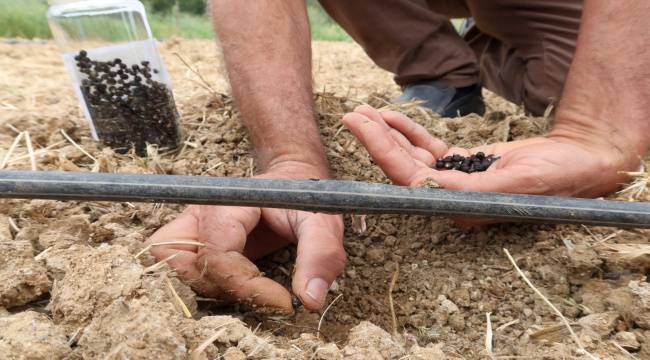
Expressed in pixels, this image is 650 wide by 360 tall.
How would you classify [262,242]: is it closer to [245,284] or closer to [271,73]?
A: [245,284]

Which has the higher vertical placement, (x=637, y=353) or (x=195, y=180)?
(x=195, y=180)

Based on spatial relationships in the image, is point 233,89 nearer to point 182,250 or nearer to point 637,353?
point 182,250

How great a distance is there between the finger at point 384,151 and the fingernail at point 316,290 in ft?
1.31

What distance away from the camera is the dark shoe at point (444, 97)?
227cm

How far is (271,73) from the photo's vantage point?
1.57 meters

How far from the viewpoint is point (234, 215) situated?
110 cm

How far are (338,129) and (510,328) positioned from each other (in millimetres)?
869

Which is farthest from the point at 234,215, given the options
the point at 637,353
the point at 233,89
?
the point at 637,353

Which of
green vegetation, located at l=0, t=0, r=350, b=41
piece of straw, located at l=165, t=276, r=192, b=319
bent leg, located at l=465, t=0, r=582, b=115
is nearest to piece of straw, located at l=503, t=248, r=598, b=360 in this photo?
piece of straw, located at l=165, t=276, r=192, b=319

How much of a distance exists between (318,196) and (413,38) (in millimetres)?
1692

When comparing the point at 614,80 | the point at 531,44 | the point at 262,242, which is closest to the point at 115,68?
the point at 262,242

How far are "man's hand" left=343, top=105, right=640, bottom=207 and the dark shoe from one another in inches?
33.6

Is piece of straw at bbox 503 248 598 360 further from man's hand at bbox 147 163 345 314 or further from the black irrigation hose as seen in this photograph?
man's hand at bbox 147 163 345 314

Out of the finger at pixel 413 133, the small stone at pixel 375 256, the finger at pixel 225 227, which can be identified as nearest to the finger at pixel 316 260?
the finger at pixel 225 227
